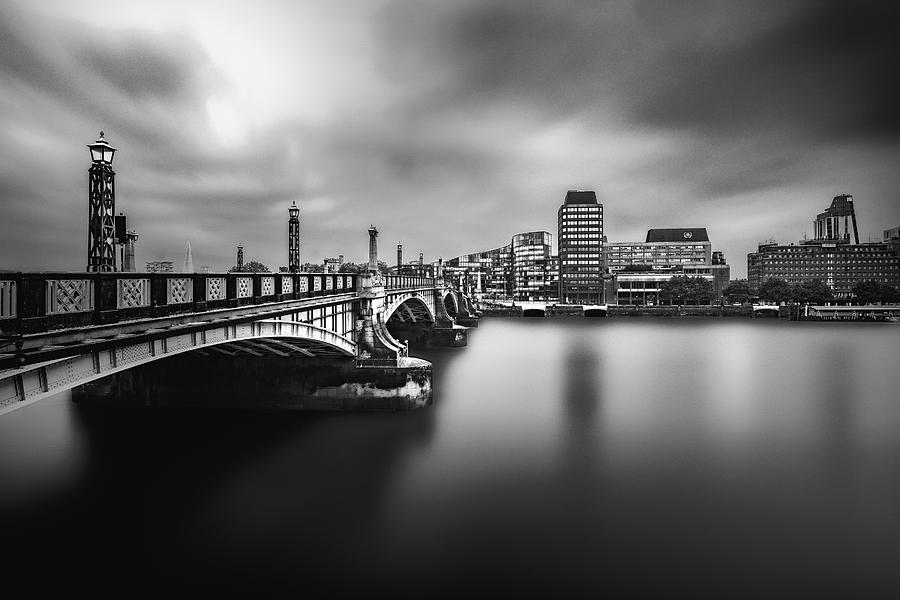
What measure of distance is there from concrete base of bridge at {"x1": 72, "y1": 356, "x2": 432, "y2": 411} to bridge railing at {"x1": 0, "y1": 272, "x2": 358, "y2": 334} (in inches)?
290

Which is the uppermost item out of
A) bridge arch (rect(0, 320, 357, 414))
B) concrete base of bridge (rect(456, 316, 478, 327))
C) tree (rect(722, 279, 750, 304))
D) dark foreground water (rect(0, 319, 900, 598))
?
tree (rect(722, 279, 750, 304))

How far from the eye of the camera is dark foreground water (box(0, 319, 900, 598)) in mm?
10172

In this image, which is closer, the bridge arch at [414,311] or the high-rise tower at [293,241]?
the high-rise tower at [293,241]

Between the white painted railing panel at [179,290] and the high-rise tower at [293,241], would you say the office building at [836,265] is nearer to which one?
the high-rise tower at [293,241]

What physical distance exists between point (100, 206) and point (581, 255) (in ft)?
478

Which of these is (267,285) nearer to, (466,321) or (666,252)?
(466,321)

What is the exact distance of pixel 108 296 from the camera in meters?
8.17

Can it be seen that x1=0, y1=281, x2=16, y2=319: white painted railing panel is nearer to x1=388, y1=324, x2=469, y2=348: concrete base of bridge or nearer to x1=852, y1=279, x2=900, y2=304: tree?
x1=388, y1=324, x2=469, y2=348: concrete base of bridge

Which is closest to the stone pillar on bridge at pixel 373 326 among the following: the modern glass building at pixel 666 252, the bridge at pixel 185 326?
the bridge at pixel 185 326

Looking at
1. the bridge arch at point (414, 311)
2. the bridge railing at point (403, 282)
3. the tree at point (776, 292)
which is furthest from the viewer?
the tree at point (776, 292)

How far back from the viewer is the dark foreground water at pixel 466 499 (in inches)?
400

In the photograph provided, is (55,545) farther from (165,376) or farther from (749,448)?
(749,448)

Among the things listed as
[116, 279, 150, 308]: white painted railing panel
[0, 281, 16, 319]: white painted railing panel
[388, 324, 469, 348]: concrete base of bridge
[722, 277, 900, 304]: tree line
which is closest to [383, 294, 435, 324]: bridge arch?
[388, 324, 469, 348]: concrete base of bridge

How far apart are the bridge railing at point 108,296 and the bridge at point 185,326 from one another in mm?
17
